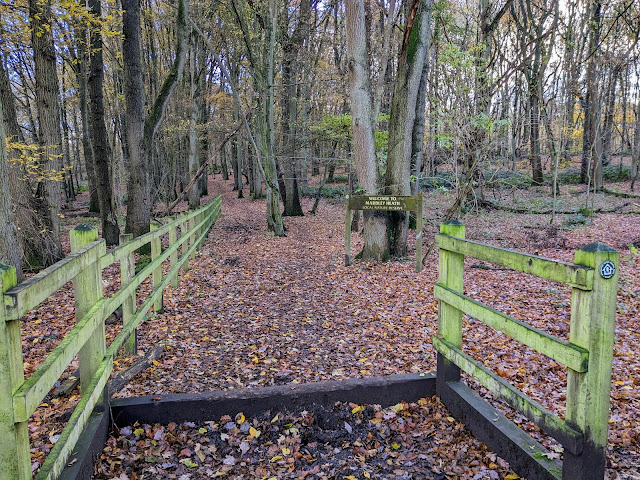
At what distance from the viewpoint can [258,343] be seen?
554 centimetres

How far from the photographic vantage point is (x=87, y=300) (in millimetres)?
3057

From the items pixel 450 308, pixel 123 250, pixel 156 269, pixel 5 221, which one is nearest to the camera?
pixel 450 308

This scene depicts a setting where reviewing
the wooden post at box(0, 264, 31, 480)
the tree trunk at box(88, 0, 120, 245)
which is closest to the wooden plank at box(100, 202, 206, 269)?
the wooden post at box(0, 264, 31, 480)

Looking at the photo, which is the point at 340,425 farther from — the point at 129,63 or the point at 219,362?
the point at 129,63

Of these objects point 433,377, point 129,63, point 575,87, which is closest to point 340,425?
point 433,377

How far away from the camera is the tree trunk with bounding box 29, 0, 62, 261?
9680 mm

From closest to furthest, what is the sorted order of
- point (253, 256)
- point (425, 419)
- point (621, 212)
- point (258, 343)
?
point (425, 419) → point (258, 343) → point (253, 256) → point (621, 212)

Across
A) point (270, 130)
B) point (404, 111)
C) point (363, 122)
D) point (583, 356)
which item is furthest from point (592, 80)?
point (583, 356)

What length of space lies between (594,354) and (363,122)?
8543 mm

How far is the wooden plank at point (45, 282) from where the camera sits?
6.29ft

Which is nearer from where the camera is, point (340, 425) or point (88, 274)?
point (88, 274)

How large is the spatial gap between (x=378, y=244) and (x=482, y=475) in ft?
24.6

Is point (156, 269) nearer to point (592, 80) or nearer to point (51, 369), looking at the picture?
point (51, 369)

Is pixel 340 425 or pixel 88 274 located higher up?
pixel 88 274
